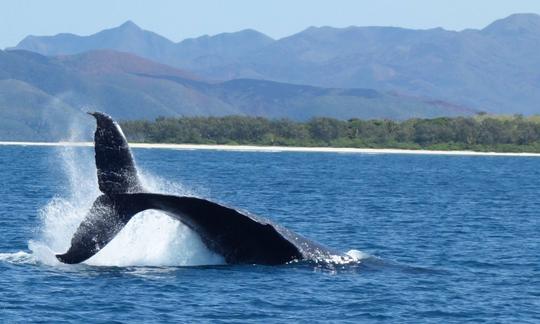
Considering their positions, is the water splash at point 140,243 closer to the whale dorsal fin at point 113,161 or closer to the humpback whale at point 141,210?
the humpback whale at point 141,210

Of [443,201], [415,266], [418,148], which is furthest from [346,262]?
[418,148]

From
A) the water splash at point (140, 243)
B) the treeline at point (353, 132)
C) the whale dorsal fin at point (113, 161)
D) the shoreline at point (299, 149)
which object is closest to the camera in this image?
the whale dorsal fin at point (113, 161)

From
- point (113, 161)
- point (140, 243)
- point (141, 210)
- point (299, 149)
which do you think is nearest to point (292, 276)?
point (141, 210)

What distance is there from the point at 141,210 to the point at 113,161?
1062 mm

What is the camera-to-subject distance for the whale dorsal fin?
22.2 metres

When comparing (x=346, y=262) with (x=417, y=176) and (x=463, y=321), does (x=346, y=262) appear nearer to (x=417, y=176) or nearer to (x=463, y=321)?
(x=463, y=321)

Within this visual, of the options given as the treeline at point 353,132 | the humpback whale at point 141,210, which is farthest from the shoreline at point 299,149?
the humpback whale at point 141,210

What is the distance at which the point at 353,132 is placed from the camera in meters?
152

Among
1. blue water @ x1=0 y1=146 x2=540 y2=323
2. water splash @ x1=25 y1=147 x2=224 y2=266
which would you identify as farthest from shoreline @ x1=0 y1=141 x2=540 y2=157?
water splash @ x1=25 y1=147 x2=224 y2=266

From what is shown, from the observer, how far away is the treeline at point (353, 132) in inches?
5630

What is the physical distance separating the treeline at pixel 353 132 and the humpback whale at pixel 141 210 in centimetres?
11799

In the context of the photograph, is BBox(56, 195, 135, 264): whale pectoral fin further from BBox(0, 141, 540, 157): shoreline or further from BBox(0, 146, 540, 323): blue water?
BBox(0, 141, 540, 157): shoreline

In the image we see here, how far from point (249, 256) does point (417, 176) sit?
198 feet

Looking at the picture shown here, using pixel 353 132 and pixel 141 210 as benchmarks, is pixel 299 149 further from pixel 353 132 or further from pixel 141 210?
pixel 141 210
